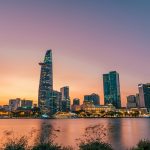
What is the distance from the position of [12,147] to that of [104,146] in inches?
324

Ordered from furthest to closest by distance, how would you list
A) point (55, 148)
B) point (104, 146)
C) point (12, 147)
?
point (104, 146) < point (55, 148) < point (12, 147)

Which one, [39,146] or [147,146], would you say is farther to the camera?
[147,146]

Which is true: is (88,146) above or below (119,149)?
above

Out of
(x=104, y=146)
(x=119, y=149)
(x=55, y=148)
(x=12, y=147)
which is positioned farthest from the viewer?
(x=119, y=149)

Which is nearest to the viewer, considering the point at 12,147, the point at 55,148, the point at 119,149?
the point at 12,147

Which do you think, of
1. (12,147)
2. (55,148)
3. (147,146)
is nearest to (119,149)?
(147,146)

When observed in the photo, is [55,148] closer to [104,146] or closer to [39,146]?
[39,146]

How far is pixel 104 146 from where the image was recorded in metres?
21.1

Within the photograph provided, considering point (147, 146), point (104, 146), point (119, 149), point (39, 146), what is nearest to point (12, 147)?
point (39, 146)

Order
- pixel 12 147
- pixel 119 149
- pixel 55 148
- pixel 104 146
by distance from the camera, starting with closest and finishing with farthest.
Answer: pixel 12 147
pixel 55 148
pixel 104 146
pixel 119 149

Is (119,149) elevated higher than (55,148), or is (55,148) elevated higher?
(55,148)

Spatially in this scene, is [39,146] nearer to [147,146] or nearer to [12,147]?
[12,147]

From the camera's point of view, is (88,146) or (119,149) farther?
(119,149)

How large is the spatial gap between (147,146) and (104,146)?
13.4 feet
